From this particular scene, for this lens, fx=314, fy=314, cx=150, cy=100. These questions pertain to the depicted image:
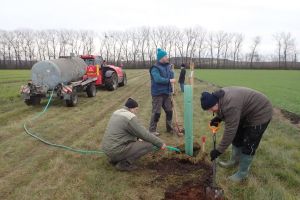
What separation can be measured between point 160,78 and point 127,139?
2.31 m

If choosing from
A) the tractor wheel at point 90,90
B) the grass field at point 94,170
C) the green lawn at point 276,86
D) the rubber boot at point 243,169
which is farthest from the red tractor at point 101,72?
the rubber boot at point 243,169

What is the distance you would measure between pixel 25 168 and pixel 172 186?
268cm

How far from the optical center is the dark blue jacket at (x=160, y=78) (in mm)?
7281

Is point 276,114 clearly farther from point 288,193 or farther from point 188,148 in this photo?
point 288,193

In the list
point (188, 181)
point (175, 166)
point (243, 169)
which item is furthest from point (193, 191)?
point (175, 166)

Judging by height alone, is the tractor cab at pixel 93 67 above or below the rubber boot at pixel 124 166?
above

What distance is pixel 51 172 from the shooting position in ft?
17.8

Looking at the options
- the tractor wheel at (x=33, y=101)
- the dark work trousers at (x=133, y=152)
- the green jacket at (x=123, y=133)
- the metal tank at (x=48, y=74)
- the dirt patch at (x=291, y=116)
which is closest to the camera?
the green jacket at (x=123, y=133)

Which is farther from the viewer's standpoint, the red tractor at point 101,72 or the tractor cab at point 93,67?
the red tractor at point 101,72

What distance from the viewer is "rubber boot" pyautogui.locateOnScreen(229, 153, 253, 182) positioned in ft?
16.1

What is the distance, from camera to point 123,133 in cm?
531

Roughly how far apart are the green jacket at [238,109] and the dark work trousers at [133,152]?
147 centimetres

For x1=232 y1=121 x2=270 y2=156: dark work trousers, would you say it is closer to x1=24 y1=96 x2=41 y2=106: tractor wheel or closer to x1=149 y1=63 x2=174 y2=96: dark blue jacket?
x1=149 y1=63 x2=174 y2=96: dark blue jacket

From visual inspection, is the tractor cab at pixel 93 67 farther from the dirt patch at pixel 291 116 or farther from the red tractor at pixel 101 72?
the dirt patch at pixel 291 116
